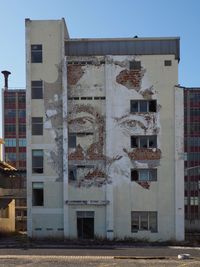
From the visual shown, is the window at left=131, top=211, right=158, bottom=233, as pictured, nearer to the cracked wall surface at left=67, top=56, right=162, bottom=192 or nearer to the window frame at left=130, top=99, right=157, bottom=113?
the cracked wall surface at left=67, top=56, right=162, bottom=192

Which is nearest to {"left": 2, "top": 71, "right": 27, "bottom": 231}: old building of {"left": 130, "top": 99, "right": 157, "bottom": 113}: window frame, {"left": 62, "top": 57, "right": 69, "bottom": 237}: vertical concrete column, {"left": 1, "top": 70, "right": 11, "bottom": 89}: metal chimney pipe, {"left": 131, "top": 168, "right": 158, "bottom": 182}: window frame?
{"left": 1, "top": 70, "right": 11, "bottom": 89}: metal chimney pipe

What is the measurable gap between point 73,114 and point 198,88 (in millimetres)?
63073

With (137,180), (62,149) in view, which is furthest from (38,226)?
(137,180)

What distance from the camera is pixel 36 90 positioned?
38938 millimetres

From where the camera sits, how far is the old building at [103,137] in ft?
123

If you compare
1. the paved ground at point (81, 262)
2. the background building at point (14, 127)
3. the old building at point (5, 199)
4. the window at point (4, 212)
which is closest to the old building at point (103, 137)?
the old building at point (5, 199)

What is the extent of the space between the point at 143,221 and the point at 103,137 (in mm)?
8517

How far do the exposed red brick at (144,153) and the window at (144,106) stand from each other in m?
3.72

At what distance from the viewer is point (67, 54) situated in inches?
1540

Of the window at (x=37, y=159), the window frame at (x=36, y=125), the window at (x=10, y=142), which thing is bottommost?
the window at (x=37, y=159)

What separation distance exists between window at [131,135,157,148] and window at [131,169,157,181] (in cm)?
230

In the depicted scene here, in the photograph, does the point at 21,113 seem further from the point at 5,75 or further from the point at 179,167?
the point at 179,167

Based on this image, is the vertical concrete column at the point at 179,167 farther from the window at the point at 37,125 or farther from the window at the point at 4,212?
the window at the point at 4,212

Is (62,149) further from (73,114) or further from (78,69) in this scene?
(78,69)
